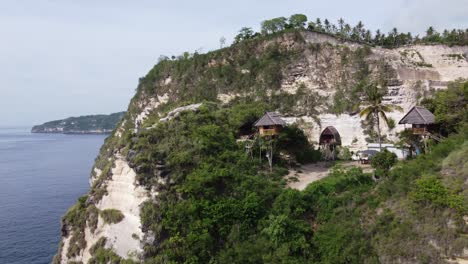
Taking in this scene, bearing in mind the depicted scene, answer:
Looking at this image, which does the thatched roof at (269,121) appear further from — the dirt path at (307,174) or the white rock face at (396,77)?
the white rock face at (396,77)

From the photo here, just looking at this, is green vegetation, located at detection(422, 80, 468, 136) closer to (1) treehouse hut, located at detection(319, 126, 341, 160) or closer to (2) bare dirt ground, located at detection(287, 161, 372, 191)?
(2) bare dirt ground, located at detection(287, 161, 372, 191)

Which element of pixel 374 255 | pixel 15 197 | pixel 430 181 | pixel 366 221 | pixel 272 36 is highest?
pixel 272 36

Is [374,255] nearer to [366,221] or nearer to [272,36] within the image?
[366,221]

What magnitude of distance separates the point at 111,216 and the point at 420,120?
75.9 ft

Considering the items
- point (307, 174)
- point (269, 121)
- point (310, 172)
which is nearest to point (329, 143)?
point (310, 172)

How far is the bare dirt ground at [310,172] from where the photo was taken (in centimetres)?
2575

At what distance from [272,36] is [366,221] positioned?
34307mm

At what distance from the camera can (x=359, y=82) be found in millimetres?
41000

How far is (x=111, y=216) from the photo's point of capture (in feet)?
81.9

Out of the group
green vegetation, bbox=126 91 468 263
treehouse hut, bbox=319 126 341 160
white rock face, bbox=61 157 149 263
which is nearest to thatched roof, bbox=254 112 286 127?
green vegetation, bbox=126 91 468 263

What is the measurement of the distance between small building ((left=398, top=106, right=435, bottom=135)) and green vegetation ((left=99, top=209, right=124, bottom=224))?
71.3 feet

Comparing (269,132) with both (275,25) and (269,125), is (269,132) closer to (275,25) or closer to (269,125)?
(269,125)

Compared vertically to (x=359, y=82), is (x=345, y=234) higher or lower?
lower

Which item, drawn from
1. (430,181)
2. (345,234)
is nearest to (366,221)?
(345,234)
